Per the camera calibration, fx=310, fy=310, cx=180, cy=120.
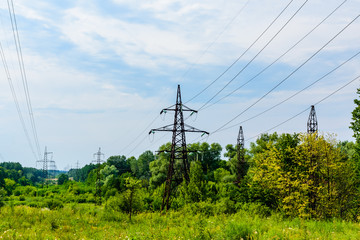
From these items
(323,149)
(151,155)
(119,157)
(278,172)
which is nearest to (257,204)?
(278,172)

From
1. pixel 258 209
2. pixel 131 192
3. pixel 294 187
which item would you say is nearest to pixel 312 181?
pixel 294 187

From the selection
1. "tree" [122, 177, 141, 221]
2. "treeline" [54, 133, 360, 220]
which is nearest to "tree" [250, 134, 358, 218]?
"treeline" [54, 133, 360, 220]

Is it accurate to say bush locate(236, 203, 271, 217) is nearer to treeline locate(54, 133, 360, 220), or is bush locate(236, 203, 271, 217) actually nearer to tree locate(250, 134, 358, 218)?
treeline locate(54, 133, 360, 220)

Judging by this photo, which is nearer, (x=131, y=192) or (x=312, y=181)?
(x=312, y=181)

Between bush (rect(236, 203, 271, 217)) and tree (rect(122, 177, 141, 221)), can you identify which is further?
tree (rect(122, 177, 141, 221))

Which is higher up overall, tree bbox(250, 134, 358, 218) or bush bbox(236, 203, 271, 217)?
tree bbox(250, 134, 358, 218)

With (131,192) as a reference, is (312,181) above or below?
above

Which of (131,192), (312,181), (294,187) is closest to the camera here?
(312,181)

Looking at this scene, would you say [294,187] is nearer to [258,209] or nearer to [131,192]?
[258,209]

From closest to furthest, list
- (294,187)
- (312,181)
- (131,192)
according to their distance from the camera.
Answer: (312,181) < (294,187) < (131,192)

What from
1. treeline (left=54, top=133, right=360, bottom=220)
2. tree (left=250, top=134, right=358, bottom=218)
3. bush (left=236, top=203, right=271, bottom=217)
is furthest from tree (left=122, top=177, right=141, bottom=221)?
tree (left=250, top=134, right=358, bottom=218)

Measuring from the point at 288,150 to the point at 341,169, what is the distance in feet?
16.6

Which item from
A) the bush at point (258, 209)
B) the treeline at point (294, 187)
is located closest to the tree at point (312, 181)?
the treeline at point (294, 187)

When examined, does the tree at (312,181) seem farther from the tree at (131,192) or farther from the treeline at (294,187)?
the tree at (131,192)
